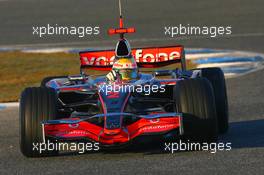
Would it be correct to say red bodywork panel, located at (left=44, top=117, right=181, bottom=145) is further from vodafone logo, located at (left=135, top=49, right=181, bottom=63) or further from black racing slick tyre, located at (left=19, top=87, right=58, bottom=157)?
vodafone logo, located at (left=135, top=49, right=181, bottom=63)

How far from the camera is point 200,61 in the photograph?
59.6 feet

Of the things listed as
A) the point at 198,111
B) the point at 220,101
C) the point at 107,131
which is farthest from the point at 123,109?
the point at 220,101

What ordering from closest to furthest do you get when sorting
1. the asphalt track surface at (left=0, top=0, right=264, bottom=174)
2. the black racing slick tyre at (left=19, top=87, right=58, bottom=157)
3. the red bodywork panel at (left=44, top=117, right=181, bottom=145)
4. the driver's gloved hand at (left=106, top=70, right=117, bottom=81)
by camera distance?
the asphalt track surface at (left=0, top=0, right=264, bottom=174)
the red bodywork panel at (left=44, top=117, right=181, bottom=145)
the black racing slick tyre at (left=19, top=87, right=58, bottom=157)
the driver's gloved hand at (left=106, top=70, right=117, bottom=81)

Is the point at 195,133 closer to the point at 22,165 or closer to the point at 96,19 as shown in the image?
the point at 22,165

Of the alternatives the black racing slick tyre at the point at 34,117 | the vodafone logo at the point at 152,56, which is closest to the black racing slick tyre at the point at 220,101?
the vodafone logo at the point at 152,56

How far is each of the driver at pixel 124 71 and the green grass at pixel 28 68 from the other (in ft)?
13.5

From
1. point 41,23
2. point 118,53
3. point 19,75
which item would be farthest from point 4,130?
point 41,23

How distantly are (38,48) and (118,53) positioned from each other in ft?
35.7

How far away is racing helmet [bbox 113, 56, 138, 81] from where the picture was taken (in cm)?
1104

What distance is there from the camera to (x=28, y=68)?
18.7m

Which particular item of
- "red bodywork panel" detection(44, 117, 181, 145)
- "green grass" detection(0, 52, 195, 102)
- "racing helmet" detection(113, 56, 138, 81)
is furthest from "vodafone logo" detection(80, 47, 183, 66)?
"green grass" detection(0, 52, 195, 102)

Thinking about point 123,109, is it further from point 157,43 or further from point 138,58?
point 157,43

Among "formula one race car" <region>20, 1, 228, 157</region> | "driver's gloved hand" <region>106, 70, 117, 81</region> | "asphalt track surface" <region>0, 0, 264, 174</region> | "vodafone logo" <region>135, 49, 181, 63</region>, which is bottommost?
"asphalt track surface" <region>0, 0, 264, 174</region>

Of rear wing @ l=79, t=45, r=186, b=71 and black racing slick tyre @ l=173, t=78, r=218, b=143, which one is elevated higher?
rear wing @ l=79, t=45, r=186, b=71
